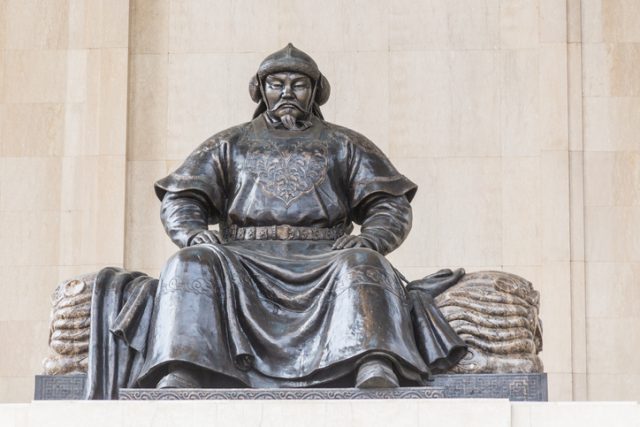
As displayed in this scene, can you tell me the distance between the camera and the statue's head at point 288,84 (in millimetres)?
10617

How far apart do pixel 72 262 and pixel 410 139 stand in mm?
2581

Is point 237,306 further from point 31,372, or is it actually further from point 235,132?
point 31,372

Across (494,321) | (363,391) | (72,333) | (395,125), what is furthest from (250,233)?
(395,125)

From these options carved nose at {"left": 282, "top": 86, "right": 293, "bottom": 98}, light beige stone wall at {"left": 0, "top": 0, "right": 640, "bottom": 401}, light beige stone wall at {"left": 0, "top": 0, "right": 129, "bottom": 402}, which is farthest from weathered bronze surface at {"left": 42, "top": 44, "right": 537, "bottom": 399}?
light beige stone wall at {"left": 0, "top": 0, "right": 129, "bottom": 402}

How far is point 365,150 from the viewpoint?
420 inches

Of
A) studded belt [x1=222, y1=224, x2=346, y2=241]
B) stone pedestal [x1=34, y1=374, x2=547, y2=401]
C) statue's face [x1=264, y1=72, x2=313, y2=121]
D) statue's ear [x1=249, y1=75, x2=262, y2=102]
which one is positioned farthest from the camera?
statue's ear [x1=249, y1=75, x2=262, y2=102]

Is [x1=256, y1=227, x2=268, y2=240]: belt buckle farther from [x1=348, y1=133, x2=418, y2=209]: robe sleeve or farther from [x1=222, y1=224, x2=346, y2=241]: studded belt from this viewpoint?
[x1=348, y1=133, x2=418, y2=209]: robe sleeve

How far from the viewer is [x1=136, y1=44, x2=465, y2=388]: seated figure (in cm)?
939

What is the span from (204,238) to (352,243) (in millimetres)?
783

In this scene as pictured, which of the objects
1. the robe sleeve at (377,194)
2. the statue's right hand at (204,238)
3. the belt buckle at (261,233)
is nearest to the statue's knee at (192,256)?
the statue's right hand at (204,238)

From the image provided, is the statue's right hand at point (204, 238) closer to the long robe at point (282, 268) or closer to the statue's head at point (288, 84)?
the long robe at point (282, 268)

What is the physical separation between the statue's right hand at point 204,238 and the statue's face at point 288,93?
0.95 metres

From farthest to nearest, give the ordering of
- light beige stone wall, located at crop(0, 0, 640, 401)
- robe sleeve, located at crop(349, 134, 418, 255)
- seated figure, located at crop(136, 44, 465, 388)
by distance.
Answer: light beige stone wall, located at crop(0, 0, 640, 401), robe sleeve, located at crop(349, 134, 418, 255), seated figure, located at crop(136, 44, 465, 388)

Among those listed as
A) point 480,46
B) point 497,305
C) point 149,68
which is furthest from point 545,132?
point 497,305
